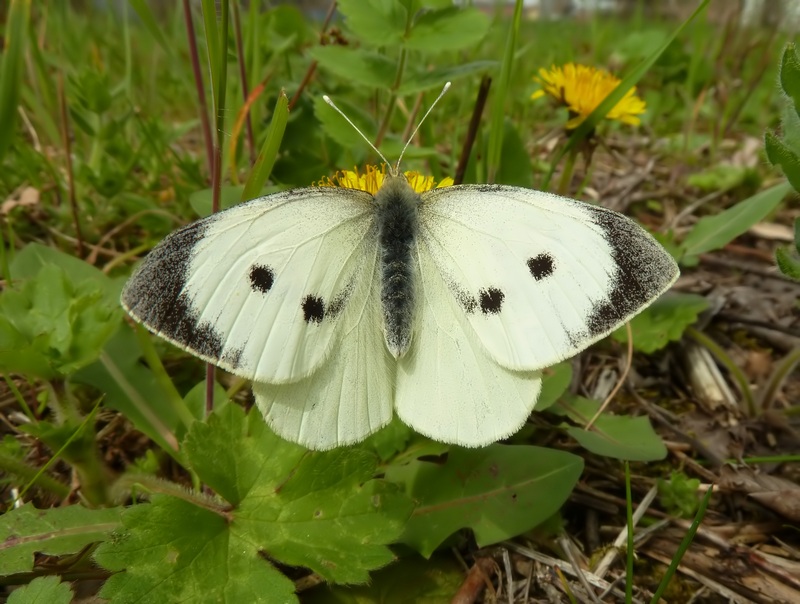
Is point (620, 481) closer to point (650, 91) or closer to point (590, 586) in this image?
point (590, 586)

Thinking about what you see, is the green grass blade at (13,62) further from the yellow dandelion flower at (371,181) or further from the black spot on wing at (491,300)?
the black spot on wing at (491,300)

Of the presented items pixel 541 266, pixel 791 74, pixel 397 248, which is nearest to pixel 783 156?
pixel 791 74

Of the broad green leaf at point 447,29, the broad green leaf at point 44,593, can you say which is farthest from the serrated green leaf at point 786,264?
the broad green leaf at point 44,593

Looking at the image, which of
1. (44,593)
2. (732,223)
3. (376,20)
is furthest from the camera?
(732,223)

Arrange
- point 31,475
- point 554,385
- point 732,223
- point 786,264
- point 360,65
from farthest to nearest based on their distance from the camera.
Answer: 1. point 732,223
2. point 360,65
3. point 554,385
4. point 31,475
5. point 786,264

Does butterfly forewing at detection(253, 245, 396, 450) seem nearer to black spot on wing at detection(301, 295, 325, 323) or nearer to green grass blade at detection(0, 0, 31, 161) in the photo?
black spot on wing at detection(301, 295, 325, 323)

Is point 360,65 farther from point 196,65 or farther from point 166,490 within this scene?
point 166,490
